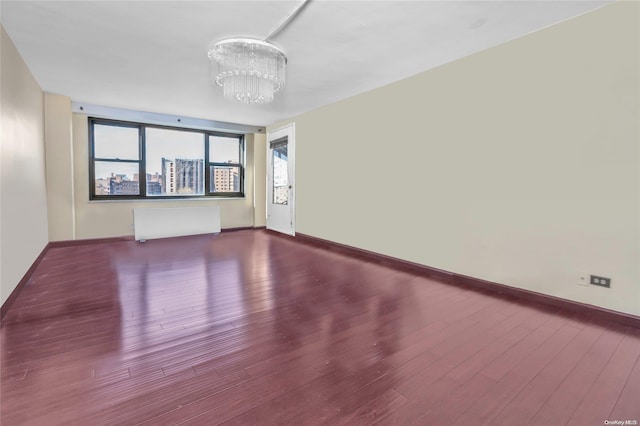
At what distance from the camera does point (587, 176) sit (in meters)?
2.53

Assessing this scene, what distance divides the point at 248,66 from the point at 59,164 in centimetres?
398

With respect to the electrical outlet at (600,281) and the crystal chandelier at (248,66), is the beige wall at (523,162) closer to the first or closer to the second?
the electrical outlet at (600,281)

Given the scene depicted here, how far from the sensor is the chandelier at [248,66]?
2.85m

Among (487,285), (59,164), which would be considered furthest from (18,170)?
(487,285)

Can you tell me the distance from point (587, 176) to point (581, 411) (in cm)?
193

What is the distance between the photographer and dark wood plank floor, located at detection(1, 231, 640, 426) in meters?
1.45

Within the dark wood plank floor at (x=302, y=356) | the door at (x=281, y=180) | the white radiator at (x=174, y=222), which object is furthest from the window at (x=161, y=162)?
the dark wood plank floor at (x=302, y=356)

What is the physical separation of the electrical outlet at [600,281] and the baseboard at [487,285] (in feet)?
0.64

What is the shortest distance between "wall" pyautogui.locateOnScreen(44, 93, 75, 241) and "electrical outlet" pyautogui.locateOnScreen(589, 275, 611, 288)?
6.89 metres

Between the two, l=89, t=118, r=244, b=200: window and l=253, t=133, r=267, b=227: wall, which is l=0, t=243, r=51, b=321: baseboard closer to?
l=89, t=118, r=244, b=200: window

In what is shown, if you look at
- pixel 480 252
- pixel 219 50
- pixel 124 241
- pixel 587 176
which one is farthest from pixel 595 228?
pixel 124 241

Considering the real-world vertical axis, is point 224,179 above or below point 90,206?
above

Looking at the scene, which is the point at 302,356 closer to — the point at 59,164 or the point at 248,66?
the point at 248,66

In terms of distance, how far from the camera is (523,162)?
2918mm
